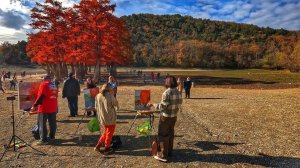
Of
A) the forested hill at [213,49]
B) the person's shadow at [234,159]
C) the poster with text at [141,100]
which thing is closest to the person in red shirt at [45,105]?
the poster with text at [141,100]

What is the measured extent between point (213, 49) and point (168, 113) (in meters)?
124

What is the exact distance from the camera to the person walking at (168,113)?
30.5ft

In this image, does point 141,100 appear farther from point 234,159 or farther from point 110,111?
point 234,159

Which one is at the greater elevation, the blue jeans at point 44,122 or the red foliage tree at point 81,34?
the red foliage tree at point 81,34

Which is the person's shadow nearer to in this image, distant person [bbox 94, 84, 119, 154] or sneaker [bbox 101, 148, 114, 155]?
sneaker [bbox 101, 148, 114, 155]

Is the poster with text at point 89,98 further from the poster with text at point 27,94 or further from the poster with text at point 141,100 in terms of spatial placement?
the poster with text at point 141,100

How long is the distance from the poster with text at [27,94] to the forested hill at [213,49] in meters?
99.6

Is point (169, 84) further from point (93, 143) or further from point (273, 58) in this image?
point (273, 58)

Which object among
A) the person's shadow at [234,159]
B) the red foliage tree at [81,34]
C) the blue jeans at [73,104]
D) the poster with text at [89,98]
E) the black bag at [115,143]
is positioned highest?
the red foliage tree at [81,34]

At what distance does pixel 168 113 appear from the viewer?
368 inches

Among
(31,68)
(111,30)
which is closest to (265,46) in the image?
(31,68)

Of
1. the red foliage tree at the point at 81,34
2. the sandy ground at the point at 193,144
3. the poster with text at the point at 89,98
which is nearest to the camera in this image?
the sandy ground at the point at 193,144

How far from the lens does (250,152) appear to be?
1040cm

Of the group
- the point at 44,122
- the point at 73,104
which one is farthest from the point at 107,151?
the point at 73,104
